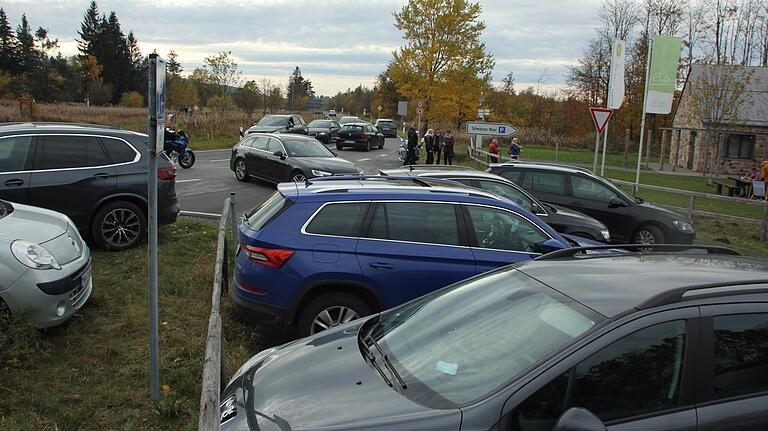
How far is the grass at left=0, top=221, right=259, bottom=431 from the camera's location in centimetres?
418

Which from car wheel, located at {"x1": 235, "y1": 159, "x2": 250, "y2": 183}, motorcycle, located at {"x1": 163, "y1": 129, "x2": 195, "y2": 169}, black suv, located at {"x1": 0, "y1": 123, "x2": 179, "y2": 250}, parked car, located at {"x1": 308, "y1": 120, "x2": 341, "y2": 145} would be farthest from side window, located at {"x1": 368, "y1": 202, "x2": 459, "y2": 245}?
parked car, located at {"x1": 308, "y1": 120, "x2": 341, "y2": 145}

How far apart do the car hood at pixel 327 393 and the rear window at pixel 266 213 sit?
221cm

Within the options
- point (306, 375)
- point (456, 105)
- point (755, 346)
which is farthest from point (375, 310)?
point (456, 105)

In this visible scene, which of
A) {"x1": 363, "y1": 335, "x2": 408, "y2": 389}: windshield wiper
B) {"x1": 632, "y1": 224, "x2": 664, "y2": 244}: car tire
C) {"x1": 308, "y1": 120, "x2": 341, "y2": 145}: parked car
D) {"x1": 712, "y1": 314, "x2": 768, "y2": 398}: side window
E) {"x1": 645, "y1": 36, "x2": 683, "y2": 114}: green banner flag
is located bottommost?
{"x1": 632, "y1": 224, "x2": 664, "y2": 244}: car tire

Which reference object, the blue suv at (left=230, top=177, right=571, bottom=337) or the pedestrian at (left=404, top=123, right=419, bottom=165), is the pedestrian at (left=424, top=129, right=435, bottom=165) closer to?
the pedestrian at (left=404, top=123, right=419, bottom=165)

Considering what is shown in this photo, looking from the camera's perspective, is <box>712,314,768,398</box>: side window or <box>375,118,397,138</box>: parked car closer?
<box>712,314,768,398</box>: side window

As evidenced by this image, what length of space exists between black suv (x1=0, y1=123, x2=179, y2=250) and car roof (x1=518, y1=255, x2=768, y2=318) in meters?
6.83

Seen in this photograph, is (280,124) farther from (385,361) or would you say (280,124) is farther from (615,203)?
(385,361)

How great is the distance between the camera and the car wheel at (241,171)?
1702cm

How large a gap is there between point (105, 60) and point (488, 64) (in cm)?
6035

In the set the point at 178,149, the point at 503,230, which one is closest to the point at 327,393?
the point at 503,230

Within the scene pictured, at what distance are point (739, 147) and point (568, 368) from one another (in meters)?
38.3

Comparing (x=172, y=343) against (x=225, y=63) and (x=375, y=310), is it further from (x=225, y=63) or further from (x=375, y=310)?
(x=225, y=63)

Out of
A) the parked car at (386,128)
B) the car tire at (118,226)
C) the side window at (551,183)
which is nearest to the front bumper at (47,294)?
the car tire at (118,226)
